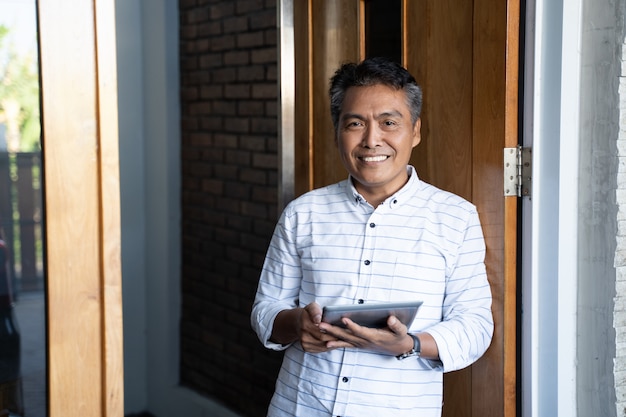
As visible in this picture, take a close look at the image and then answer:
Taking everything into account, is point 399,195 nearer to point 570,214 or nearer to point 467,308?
point 467,308

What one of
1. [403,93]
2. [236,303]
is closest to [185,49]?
A: [236,303]

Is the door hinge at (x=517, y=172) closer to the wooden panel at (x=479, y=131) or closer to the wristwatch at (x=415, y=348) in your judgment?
the wooden panel at (x=479, y=131)

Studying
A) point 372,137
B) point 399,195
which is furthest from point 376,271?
point 372,137

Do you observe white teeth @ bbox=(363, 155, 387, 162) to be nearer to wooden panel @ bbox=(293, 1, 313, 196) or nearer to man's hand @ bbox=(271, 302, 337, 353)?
man's hand @ bbox=(271, 302, 337, 353)

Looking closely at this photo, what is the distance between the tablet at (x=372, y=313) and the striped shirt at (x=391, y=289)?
17 centimetres

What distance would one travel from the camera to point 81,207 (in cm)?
177

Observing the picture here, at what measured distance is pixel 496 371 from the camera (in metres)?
2.32

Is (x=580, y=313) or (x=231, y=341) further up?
(x=580, y=313)

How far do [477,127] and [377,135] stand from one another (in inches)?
13.4

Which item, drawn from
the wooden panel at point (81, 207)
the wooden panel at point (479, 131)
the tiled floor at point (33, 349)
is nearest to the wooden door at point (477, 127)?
the wooden panel at point (479, 131)

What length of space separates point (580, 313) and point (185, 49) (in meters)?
3.21

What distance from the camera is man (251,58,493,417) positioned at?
2125 mm

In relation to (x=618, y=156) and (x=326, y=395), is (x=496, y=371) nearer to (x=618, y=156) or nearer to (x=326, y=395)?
(x=326, y=395)

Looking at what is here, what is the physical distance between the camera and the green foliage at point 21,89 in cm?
173
